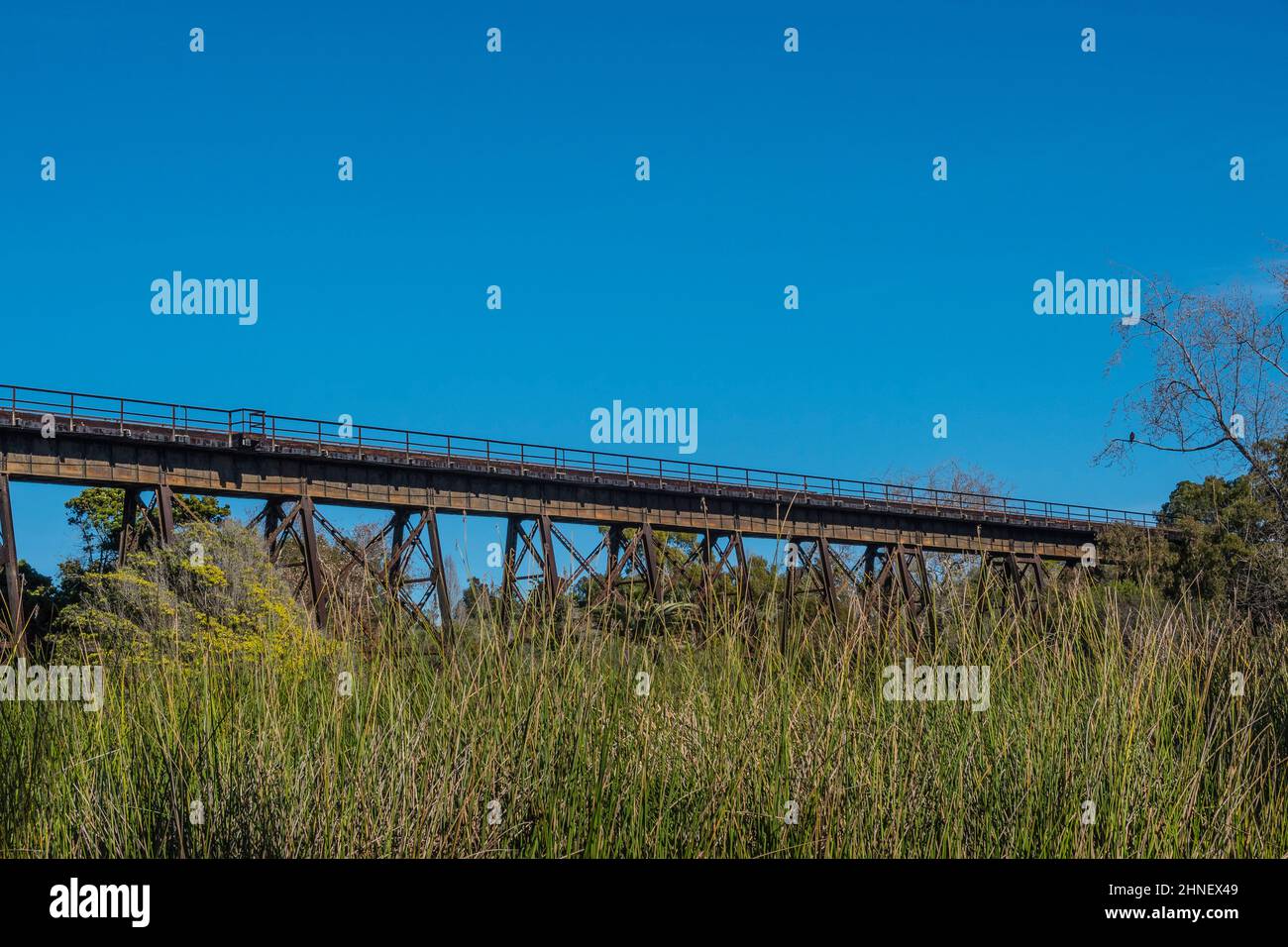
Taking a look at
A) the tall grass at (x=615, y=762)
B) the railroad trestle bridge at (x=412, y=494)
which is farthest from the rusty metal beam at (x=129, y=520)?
the tall grass at (x=615, y=762)

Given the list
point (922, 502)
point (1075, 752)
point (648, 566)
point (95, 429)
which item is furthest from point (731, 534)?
point (1075, 752)

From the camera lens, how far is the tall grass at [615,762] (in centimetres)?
645

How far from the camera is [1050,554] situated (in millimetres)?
55188

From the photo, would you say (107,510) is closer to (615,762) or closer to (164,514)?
(164,514)

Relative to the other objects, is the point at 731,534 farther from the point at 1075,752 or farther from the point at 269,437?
the point at 1075,752

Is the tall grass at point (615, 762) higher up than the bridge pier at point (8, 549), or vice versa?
the bridge pier at point (8, 549)

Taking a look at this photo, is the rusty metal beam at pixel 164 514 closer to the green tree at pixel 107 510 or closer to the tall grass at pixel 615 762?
the green tree at pixel 107 510

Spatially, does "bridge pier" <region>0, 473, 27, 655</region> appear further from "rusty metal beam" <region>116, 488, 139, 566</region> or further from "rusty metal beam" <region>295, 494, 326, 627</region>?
"rusty metal beam" <region>295, 494, 326, 627</region>

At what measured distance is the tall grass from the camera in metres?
6.45

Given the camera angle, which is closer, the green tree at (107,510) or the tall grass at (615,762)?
the tall grass at (615,762)

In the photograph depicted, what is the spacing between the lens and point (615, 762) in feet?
22.5

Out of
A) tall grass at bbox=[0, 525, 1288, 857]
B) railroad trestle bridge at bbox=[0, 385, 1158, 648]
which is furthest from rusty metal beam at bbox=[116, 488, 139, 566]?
tall grass at bbox=[0, 525, 1288, 857]

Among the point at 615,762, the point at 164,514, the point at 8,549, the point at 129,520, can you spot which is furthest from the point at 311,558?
the point at 615,762

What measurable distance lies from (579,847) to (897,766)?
1.97 m
